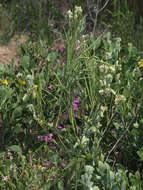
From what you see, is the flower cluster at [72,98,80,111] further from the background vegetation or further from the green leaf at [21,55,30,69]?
the green leaf at [21,55,30,69]

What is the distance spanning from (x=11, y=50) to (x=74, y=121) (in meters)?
2.38

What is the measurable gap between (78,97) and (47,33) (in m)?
2.12

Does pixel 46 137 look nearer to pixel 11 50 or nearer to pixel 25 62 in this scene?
pixel 25 62

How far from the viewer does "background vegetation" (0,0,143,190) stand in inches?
72.5

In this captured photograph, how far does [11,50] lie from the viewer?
439cm

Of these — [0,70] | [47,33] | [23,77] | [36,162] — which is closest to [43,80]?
[23,77]

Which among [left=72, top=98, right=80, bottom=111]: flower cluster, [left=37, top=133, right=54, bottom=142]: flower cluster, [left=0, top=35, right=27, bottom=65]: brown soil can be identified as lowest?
[left=37, top=133, right=54, bottom=142]: flower cluster

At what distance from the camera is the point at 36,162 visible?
2.20 meters

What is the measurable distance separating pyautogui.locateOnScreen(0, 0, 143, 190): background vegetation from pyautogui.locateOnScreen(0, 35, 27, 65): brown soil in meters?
0.92

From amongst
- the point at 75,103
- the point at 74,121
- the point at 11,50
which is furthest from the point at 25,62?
the point at 11,50

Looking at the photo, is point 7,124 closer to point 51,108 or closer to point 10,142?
point 10,142

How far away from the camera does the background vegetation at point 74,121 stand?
1.84 m

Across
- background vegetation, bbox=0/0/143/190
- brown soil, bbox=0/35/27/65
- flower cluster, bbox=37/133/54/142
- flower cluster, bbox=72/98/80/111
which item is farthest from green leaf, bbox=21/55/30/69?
brown soil, bbox=0/35/27/65

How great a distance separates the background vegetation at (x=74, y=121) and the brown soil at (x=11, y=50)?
92 centimetres
